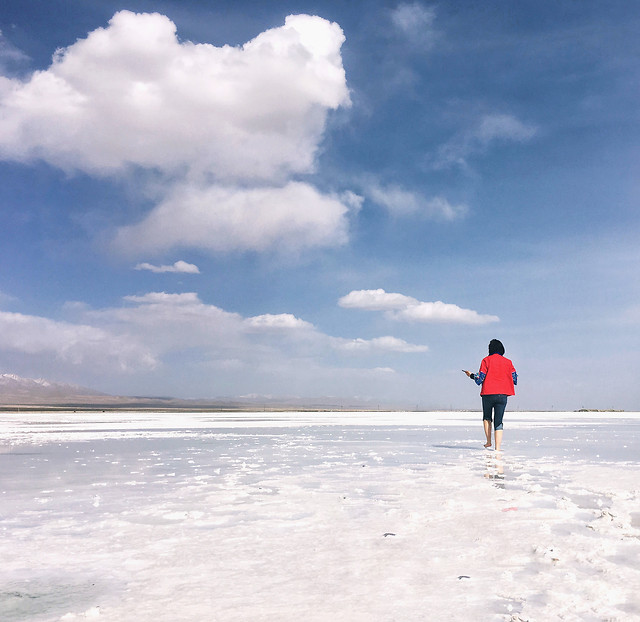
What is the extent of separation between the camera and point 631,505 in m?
6.71

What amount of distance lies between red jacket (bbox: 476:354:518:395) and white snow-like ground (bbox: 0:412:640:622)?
3568 mm

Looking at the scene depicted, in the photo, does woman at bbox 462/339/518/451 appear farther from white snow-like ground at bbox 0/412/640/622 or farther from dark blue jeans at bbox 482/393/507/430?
white snow-like ground at bbox 0/412/640/622

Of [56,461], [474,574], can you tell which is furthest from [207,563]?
[56,461]

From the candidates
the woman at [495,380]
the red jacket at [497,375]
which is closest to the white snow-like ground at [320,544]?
the woman at [495,380]

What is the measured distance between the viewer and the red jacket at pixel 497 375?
13766mm

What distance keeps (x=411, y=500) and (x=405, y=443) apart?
31.2 ft

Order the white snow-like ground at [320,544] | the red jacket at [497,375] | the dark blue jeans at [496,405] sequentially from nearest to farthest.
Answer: the white snow-like ground at [320,544], the dark blue jeans at [496,405], the red jacket at [497,375]

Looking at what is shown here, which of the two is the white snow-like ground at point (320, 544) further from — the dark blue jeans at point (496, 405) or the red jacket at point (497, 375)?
the red jacket at point (497, 375)

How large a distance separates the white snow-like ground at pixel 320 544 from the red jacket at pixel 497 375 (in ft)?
11.7

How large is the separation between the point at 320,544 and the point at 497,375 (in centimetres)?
982

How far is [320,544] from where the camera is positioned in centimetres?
503

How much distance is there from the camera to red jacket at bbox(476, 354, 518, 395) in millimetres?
13766

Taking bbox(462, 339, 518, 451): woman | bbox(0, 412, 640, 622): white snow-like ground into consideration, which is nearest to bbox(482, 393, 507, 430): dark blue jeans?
bbox(462, 339, 518, 451): woman

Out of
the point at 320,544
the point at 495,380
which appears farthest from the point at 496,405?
the point at 320,544
